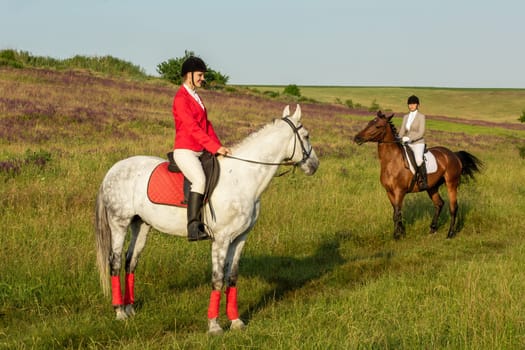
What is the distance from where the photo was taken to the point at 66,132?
60.3 feet

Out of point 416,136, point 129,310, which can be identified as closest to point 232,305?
point 129,310

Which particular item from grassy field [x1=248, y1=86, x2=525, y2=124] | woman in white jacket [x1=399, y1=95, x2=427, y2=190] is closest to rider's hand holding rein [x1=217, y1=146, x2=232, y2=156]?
woman in white jacket [x1=399, y1=95, x2=427, y2=190]

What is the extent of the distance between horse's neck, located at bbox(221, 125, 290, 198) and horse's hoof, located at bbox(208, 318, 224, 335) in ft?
5.12

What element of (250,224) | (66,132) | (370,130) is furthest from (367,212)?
(66,132)

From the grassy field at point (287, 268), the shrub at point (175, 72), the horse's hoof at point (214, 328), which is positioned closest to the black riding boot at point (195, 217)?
the horse's hoof at point (214, 328)

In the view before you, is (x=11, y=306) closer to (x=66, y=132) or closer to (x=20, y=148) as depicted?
(x=20, y=148)

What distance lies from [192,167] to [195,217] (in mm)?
601

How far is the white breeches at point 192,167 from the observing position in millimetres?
5825

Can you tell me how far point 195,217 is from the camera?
5.85 m

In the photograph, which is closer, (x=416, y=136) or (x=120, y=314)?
(x=120, y=314)

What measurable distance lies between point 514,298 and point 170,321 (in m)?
4.50

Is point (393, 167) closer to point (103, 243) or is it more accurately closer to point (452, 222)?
point (452, 222)

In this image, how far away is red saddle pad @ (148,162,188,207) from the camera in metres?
6.09

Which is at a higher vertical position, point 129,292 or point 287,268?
point 129,292
